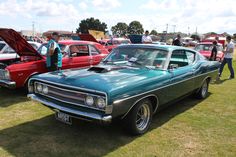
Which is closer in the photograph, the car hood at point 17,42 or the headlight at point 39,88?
the headlight at point 39,88

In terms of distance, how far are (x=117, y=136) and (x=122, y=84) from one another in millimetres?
1021

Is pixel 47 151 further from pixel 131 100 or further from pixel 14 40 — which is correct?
pixel 14 40

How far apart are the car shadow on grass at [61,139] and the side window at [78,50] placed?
10.2 feet

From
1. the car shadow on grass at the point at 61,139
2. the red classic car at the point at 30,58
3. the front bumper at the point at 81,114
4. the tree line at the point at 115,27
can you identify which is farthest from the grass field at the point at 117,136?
the tree line at the point at 115,27

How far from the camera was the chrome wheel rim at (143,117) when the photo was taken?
4.42 meters

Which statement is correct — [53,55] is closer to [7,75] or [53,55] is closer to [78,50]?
[7,75]

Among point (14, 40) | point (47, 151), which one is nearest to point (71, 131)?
point (47, 151)

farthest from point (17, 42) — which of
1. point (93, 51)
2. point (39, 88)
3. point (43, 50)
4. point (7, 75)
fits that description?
point (39, 88)

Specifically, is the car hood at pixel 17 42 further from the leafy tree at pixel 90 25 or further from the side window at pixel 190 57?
the leafy tree at pixel 90 25

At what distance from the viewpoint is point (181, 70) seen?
5.40 meters

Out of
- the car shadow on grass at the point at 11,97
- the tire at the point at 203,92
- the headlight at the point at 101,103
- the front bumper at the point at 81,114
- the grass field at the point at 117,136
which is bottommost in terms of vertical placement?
the grass field at the point at 117,136

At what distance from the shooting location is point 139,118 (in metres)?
4.46

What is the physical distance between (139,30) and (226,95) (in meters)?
94.5

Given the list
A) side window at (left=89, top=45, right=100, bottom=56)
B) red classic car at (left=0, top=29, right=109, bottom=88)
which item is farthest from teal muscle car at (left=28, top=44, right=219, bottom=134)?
side window at (left=89, top=45, right=100, bottom=56)
